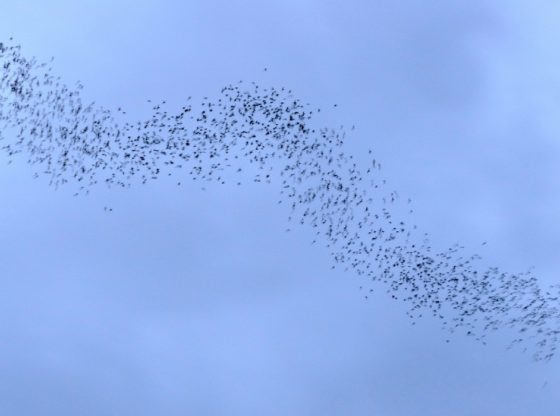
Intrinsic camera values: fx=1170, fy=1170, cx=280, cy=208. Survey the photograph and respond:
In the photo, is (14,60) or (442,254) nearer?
(14,60)

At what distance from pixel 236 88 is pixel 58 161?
Result: 12.5 meters

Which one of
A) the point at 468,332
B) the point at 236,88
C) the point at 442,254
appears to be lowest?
the point at 468,332

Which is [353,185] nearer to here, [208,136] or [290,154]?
[290,154]

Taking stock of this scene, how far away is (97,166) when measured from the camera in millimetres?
73875

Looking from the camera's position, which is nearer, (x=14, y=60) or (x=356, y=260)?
(x=14, y=60)

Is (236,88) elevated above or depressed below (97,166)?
above

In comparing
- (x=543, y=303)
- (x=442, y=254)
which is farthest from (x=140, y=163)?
(x=543, y=303)

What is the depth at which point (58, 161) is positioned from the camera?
72688 mm

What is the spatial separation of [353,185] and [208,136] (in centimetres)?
1017

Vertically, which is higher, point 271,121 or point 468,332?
point 271,121

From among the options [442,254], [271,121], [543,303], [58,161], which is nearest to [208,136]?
[271,121]

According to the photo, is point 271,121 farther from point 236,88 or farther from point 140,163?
point 140,163

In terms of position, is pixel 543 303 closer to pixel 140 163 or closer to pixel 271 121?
pixel 271 121

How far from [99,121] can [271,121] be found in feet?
35.5
